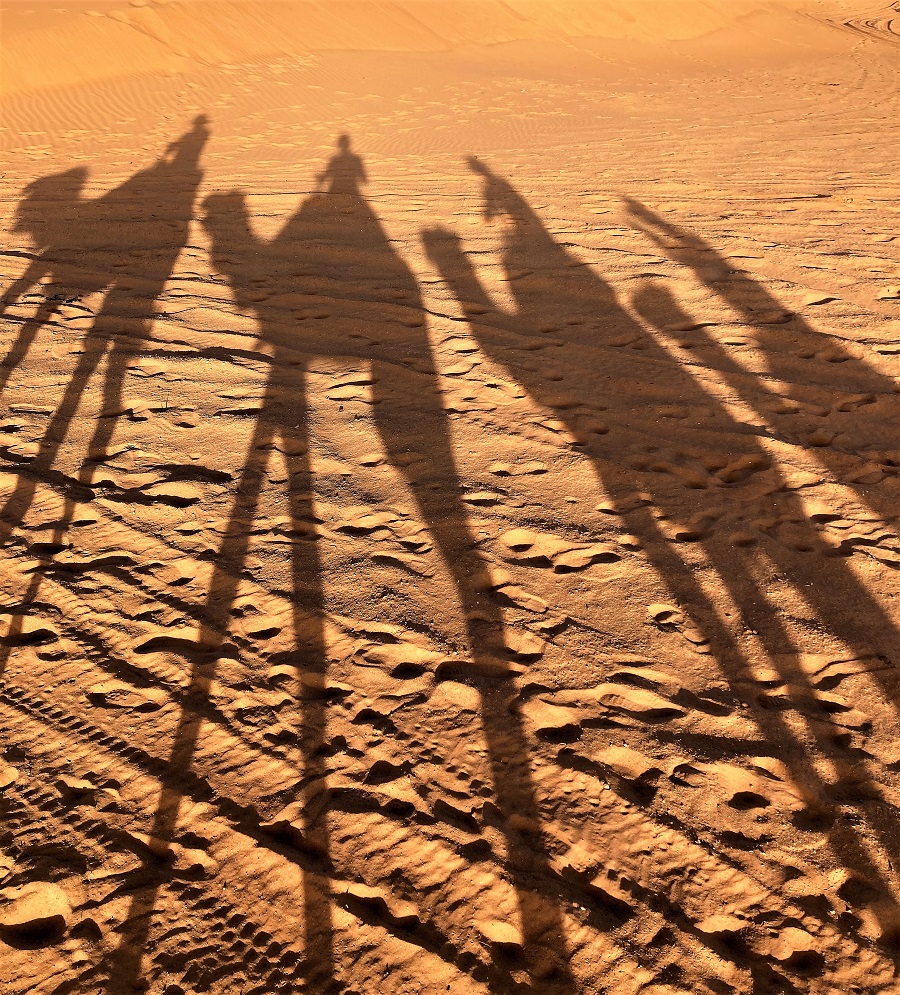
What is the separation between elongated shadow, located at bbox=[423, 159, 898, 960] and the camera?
2.40m

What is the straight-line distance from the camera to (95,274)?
18.4 feet

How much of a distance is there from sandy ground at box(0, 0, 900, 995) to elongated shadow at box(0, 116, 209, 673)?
32 mm

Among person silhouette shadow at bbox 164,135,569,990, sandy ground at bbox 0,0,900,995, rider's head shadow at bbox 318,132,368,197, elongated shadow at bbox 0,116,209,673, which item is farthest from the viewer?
rider's head shadow at bbox 318,132,368,197

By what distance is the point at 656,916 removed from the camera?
200 cm

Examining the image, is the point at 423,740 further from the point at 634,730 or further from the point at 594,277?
the point at 594,277

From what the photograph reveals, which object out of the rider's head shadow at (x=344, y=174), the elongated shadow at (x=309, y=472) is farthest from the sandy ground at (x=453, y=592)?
the rider's head shadow at (x=344, y=174)

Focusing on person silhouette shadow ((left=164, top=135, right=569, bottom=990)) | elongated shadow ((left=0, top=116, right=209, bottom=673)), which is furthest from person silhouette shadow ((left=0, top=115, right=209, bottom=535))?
person silhouette shadow ((left=164, top=135, right=569, bottom=990))

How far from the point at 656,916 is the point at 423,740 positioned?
2.74 feet

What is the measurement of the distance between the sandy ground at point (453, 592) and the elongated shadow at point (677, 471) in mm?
19

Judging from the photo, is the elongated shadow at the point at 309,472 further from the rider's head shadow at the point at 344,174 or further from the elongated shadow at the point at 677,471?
the elongated shadow at the point at 677,471

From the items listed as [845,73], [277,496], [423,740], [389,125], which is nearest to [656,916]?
[423,740]

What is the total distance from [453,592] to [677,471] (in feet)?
4.25

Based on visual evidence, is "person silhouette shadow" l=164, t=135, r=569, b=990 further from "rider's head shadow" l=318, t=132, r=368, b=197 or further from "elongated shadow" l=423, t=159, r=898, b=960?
"elongated shadow" l=423, t=159, r=898, b=960

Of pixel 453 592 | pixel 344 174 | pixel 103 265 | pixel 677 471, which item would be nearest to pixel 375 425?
pixel 453 592
